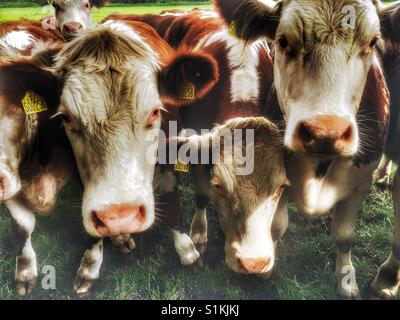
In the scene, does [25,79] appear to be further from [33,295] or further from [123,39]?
[33,295]

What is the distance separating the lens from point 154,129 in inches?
101

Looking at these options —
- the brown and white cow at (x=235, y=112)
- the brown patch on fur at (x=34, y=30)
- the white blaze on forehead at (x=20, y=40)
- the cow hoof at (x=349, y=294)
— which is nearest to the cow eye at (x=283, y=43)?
the brown and white cow at (x=235, y=112)

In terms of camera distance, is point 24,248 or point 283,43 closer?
point 283,43

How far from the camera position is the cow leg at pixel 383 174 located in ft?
9.66

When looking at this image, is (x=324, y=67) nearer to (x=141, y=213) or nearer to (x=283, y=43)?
(x=283, y=43)

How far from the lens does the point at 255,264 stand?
2598 mm

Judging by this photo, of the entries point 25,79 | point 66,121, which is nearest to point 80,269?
point 66,121

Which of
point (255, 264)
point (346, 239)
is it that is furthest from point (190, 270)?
point (346, 239)

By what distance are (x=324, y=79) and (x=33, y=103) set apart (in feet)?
5.62

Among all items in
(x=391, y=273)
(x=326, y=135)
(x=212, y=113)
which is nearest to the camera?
(x=326, y=135)

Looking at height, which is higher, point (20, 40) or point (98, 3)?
point (98, 3)

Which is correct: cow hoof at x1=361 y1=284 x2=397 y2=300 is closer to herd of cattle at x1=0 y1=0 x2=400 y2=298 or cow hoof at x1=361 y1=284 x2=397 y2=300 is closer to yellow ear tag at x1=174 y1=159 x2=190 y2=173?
herd of cattle at x1=0 y1=0 x2=400 y2=298

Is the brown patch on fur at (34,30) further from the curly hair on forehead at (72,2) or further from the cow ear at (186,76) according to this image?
the cow ear at (186,76)
